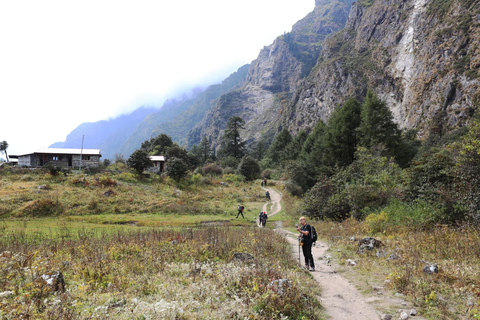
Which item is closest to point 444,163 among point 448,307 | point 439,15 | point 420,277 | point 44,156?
point 420,277

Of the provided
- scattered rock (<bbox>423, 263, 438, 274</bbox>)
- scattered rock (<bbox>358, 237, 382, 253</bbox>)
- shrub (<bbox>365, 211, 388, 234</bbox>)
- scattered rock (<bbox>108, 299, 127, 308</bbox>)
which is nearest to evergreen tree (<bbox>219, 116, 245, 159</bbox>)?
shrub (<bbox>365, 211, 388, 234</bbox>)

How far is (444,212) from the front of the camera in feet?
40.4

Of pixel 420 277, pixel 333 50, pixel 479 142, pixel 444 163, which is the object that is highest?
pixel 333 50

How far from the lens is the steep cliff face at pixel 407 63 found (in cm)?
6333

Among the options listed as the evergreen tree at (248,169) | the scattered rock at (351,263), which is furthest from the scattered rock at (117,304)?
the evergreen tree at (248,169)

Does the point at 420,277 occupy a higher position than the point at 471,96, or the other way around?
the point at 471,96

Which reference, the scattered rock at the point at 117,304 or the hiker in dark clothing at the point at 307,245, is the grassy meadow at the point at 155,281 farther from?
the hiker in dark clothing at the point at 307,245

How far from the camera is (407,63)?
86.4 metres

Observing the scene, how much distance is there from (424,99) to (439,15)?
3170 centimetres

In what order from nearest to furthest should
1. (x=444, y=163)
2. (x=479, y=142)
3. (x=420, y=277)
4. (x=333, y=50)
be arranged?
1. (x=420, y=277)
2. (x=479, y=142)
3. (x=444, y=163)
4. (x=333, y=50)

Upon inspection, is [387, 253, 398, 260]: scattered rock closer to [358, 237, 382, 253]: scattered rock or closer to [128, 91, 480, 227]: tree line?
[358, 237, 382, 253]: scattered rock

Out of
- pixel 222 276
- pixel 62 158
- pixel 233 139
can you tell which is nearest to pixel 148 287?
pixel 222 276

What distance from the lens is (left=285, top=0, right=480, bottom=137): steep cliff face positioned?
6333cm

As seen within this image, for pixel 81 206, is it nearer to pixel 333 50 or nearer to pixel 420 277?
pixel 420 277
